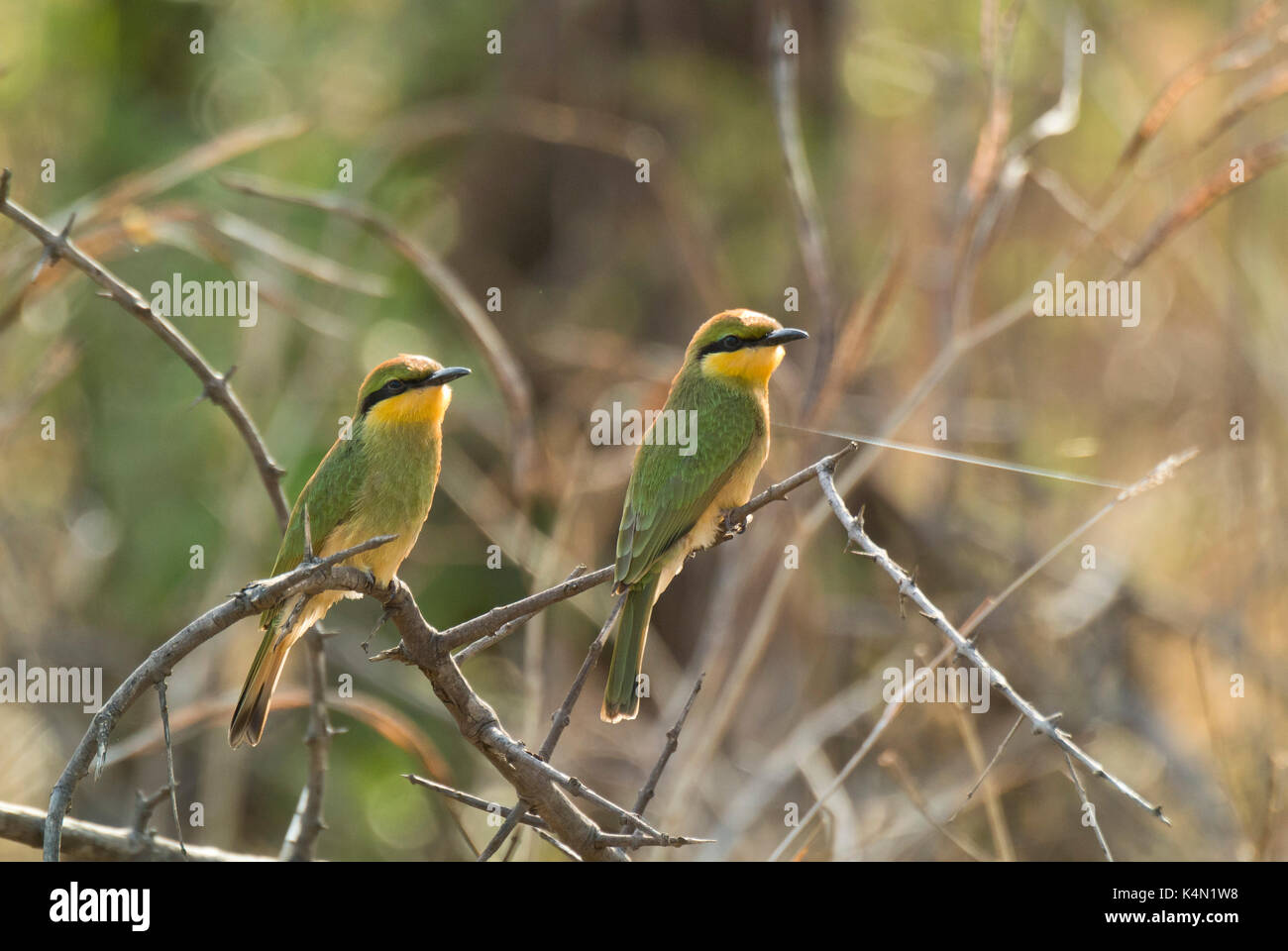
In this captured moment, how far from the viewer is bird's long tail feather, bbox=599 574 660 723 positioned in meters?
2.55

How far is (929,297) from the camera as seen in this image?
581 centimetres

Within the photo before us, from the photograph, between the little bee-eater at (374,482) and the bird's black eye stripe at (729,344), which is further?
the bird's black eye stripe at (729,344)

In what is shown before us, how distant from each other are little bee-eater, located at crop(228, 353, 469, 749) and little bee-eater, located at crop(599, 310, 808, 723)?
490 millimetres

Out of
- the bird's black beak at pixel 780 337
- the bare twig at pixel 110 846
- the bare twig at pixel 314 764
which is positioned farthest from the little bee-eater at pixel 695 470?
the bare twig at pixel 110 846

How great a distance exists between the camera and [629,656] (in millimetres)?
2678

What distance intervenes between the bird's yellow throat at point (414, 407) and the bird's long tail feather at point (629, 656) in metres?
0.61

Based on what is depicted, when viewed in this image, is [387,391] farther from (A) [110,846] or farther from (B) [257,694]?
(A) [110,846]

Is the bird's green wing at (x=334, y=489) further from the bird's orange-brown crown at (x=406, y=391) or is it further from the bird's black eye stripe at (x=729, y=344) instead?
the bird's black eye stripe at (x=729, y=344)

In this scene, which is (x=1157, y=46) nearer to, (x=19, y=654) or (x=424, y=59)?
(x=424, y=59)

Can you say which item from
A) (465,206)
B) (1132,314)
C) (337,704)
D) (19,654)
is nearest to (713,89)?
(465,206)

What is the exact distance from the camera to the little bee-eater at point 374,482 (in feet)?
8.66

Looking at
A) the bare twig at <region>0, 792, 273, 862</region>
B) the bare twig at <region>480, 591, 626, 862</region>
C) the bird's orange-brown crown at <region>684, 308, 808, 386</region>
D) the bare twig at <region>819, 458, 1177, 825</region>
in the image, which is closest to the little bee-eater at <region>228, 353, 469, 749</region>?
the bare twig at <region>0, 792, 273, 862</region>

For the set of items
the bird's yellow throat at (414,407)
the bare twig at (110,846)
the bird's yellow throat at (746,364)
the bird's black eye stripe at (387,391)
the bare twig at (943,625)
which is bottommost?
the bare twig at (110,846)

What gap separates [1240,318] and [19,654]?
5.07 meters
